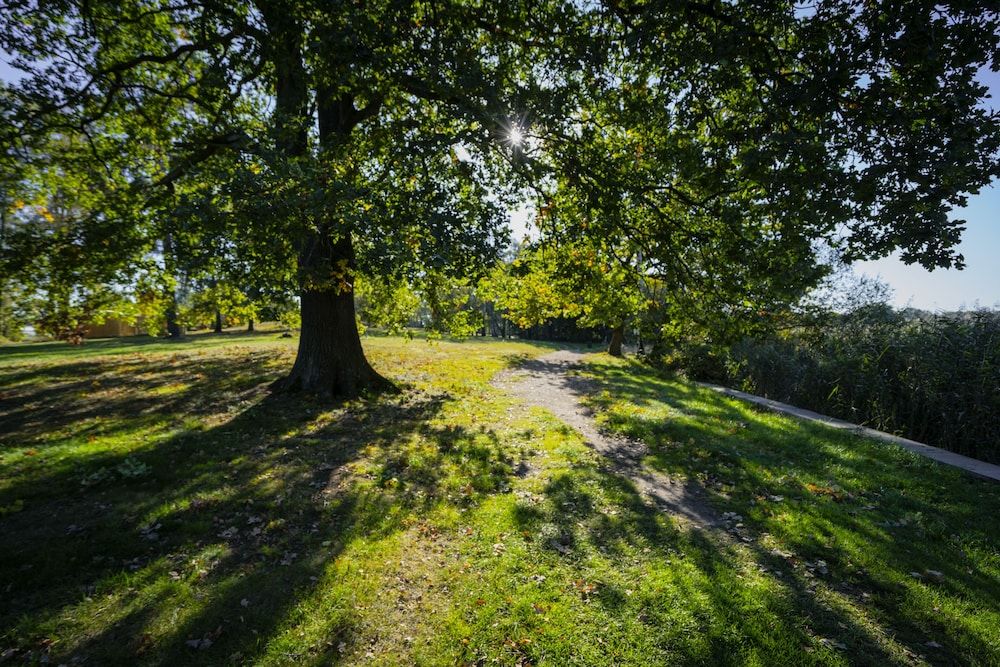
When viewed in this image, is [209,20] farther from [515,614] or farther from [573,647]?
[573,647]

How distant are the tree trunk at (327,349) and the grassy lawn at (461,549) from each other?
2370mm

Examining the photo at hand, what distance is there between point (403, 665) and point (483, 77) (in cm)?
736

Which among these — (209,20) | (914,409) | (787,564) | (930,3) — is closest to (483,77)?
(930,3)

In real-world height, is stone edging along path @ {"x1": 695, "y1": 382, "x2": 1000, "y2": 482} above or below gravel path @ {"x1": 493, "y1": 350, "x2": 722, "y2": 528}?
above

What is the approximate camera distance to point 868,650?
4.40 m

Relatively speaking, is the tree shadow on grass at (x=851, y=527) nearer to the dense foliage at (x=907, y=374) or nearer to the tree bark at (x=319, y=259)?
Result: the dense foliage at (x=907, y=374)

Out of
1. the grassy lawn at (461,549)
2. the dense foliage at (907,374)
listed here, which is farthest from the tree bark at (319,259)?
the dense foliage at (907,374)

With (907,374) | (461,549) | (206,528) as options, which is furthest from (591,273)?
(907,374)

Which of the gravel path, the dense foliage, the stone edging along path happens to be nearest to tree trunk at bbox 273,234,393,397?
the gravel path

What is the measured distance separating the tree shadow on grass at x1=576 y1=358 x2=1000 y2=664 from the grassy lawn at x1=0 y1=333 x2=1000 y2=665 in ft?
0.13

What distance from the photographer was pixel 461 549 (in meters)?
6.03

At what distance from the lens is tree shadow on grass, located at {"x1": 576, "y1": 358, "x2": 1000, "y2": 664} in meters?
4.75

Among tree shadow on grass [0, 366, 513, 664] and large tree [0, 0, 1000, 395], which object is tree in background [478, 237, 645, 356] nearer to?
large tree [0, 0, 1000, 395]

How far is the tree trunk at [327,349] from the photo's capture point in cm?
1324
